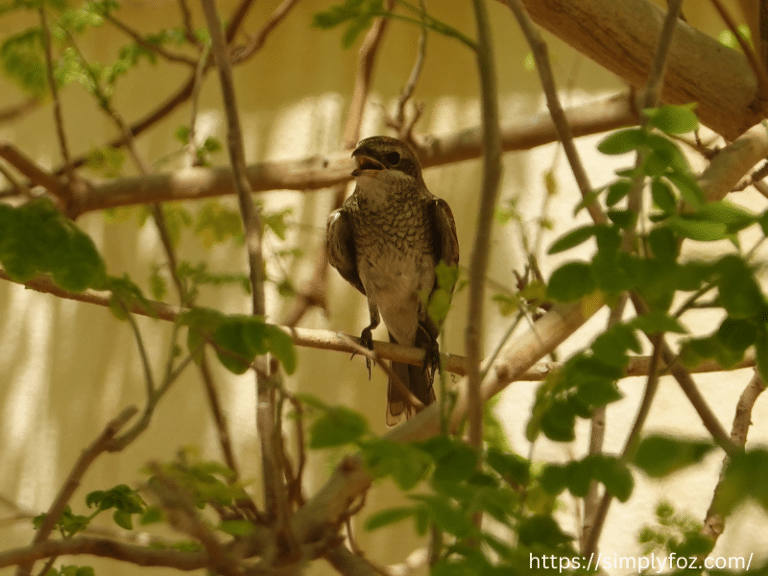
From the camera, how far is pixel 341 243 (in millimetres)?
2285

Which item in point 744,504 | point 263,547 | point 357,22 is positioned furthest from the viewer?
point 357,22

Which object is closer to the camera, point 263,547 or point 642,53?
point 263,547

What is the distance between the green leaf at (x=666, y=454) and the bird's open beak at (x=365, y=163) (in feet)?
4.99

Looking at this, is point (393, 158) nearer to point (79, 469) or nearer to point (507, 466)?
point (79, 469)

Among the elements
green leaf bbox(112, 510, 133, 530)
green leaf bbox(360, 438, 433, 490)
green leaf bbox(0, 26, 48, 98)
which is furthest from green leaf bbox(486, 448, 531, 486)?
green leaf bbox(0, 26, 48, 98)

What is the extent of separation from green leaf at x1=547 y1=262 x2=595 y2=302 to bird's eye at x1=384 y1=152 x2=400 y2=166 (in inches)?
55.2

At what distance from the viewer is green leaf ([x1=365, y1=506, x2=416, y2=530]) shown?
0.56 m

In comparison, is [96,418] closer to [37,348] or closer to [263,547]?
[37,348]

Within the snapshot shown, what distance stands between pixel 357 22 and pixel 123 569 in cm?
286

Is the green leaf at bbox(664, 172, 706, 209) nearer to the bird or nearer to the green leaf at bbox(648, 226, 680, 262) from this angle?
the green leaf at bbox(648, 226, 680, 262)

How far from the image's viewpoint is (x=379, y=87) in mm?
3219

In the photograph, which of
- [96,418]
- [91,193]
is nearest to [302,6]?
[91,193]

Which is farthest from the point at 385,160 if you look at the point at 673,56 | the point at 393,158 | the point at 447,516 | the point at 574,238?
the point at 447,516

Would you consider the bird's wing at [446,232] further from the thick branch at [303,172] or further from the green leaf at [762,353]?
the green leaf at [762,353]
